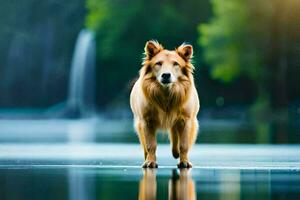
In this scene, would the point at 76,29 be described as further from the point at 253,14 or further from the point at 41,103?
the point at 253,14

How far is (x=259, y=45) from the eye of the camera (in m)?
65.3

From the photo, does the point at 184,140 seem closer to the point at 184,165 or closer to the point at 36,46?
the point at 184,165

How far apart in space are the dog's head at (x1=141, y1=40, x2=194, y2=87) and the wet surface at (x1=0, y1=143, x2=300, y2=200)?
0.85 meters

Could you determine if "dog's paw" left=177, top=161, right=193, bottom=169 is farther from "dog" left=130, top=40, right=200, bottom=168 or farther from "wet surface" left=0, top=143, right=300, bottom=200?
"wet surface" left=0, top=143, right=300, bottom=200

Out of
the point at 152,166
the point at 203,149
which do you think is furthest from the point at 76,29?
the point at 152,166

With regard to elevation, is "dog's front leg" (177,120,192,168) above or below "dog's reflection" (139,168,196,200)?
above

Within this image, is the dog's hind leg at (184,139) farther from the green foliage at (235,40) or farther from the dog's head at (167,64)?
the green foliage at (235,40)

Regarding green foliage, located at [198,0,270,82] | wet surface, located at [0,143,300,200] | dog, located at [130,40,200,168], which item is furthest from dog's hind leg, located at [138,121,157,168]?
green foliage, located at [198,0,270,82]

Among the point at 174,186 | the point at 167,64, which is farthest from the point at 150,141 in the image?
the point at 174,186

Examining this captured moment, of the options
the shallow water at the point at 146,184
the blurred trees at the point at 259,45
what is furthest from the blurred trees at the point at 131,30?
the shallow water at the point at 146,184

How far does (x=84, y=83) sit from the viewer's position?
68812 millimetres

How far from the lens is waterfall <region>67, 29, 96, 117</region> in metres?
64.8

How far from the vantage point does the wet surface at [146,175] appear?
9695mm

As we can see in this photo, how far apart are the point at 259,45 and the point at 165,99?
52.8 m
